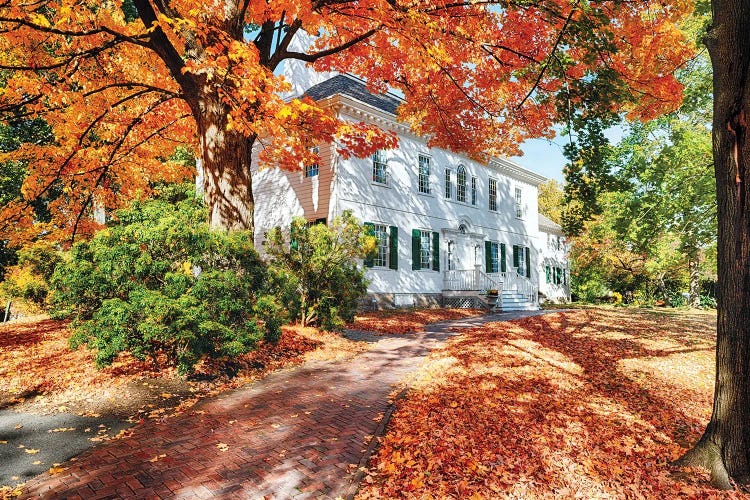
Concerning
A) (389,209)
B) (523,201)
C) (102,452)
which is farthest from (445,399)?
(523,201)

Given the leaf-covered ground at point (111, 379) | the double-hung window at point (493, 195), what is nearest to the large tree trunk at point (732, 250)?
the leaf-covered ground at point (111, 379)

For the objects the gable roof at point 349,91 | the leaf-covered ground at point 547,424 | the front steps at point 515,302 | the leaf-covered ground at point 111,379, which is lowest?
the leaf-covered ground at point 547,424

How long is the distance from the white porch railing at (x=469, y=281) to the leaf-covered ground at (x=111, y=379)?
12.4m

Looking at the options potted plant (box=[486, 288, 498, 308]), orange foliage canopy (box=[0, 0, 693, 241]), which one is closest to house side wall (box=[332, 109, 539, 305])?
potted plant (box=[486, 288, 498, 308])

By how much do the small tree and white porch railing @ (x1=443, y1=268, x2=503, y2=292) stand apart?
10700mm

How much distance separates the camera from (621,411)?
5426mm

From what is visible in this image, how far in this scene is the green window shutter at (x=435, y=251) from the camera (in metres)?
20.0

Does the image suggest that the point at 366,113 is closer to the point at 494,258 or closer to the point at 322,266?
the point at 322,266

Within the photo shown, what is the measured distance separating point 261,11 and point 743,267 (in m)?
8.77

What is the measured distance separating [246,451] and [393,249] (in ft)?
46.9

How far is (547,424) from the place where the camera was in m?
4.83

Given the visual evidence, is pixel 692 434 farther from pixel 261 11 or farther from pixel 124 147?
pixel 124 147

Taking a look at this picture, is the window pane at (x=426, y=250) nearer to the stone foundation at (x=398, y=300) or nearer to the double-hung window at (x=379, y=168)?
the stone foundation at (x=398, y=300)

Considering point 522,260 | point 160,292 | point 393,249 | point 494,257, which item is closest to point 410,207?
point 393,249
